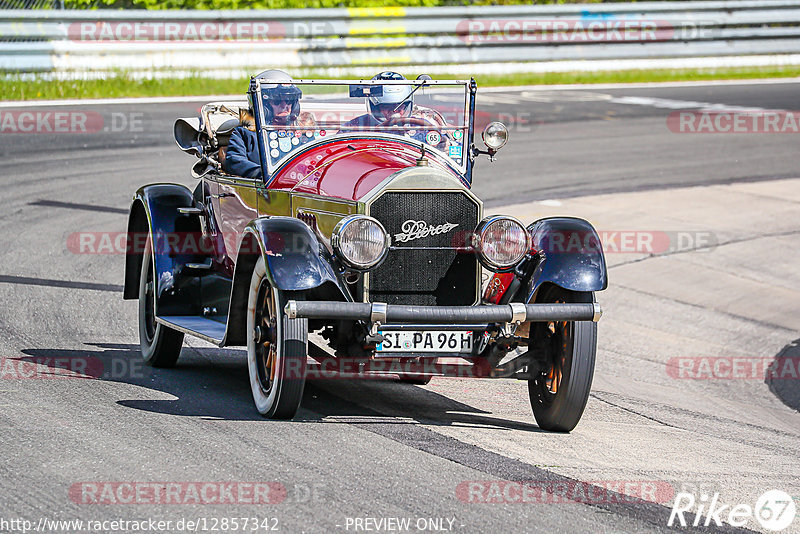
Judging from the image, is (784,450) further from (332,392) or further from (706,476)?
(332,392)

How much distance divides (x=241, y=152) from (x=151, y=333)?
134 cm

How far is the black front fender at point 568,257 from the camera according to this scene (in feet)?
21.0

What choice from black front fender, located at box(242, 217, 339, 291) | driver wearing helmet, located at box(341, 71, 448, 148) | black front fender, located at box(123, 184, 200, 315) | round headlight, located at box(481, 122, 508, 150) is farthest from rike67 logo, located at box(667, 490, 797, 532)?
black front fender, located at box(123, 184, 200, 315)

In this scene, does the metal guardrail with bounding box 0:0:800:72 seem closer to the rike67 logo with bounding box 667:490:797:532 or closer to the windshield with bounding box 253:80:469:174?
the windshield with bounding box 253:80:469:174

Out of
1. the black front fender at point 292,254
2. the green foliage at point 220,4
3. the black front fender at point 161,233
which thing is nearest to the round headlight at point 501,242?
the black front fender at point 292,254

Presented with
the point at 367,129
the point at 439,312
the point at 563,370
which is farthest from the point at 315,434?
the point at 367,129

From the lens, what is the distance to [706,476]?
5.79m

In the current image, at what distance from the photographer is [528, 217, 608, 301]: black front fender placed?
21.0ft

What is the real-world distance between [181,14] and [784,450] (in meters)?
16.3

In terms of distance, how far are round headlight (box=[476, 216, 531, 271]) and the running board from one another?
160cm

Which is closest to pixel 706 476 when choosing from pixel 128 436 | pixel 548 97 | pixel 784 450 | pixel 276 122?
pixel 784 450

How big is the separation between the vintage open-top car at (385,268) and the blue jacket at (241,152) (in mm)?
94

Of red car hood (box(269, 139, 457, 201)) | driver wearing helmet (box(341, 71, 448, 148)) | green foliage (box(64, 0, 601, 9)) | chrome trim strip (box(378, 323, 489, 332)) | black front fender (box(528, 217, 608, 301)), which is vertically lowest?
chrome trim strip (box(378, 323, 489, 332))

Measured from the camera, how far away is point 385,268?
6.44 m
